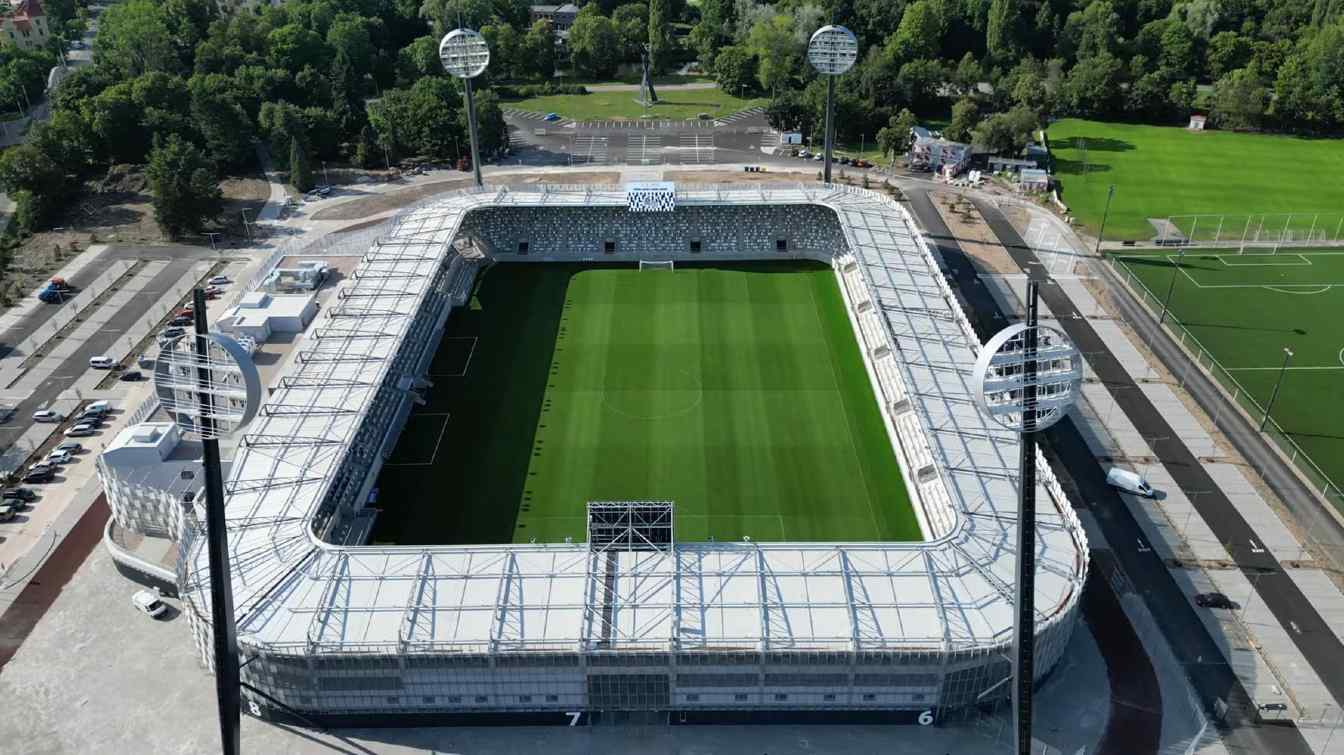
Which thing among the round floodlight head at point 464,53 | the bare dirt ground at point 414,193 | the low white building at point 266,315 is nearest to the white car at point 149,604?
the low white building at point 266,315

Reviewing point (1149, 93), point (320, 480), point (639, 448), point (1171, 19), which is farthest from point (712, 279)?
point (1171, 19)

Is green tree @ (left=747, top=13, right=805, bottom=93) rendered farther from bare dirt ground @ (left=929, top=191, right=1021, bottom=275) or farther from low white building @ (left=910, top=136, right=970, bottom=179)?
bare dirt ground @ (left=929, top=191, right=1021, bottom=275)

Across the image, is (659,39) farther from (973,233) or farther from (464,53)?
(973,233)

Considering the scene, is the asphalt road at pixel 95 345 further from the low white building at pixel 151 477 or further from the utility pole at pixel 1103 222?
the utility pole at pixel 1103 222

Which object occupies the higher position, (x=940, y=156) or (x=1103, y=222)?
(x=940, y=156)

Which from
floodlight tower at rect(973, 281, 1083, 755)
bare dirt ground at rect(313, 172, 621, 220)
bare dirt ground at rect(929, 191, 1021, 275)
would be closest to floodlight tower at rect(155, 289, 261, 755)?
floodlight tower at rect(973, 281, 1083, 755)

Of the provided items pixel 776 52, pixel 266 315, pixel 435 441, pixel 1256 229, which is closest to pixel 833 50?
pixel 776 52
